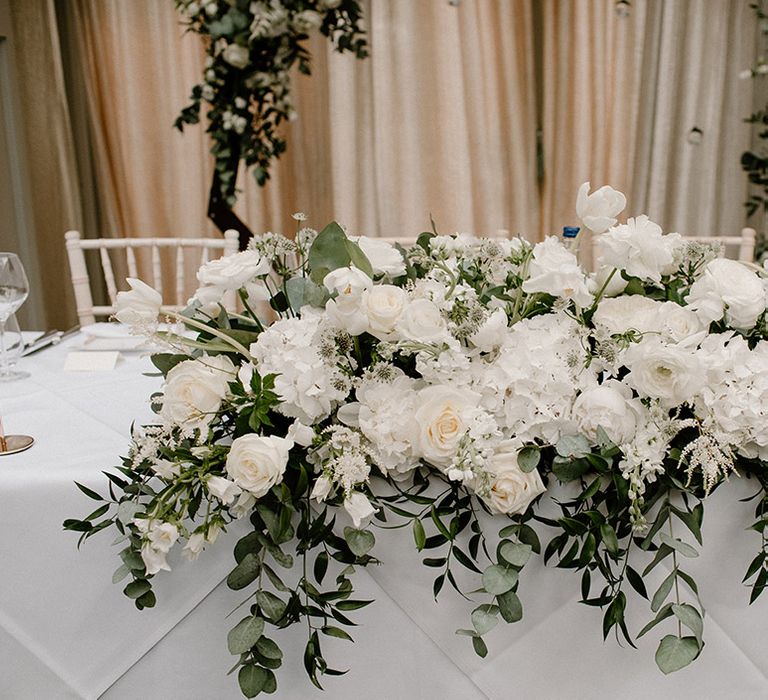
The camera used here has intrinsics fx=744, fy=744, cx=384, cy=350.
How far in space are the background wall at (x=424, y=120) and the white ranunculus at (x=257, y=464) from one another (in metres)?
2.28

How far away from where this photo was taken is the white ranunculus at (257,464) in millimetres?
713

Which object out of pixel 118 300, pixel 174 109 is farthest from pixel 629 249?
pixel 174 109

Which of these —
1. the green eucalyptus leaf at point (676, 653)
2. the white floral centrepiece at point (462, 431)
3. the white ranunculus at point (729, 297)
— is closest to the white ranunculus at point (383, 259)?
the white floral centrepiece at point (462, 431)

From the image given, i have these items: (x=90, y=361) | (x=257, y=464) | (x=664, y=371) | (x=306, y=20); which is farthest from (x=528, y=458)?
(x=306, y=20)

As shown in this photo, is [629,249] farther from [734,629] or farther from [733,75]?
[733,75]

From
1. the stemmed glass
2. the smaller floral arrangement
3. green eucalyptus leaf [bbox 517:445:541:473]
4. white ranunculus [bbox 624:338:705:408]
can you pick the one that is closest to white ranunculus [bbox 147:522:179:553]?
green eucalyptus leaf [bbox 517:445:541:473]

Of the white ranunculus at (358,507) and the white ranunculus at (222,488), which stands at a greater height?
the white ranunculus at (222,488)

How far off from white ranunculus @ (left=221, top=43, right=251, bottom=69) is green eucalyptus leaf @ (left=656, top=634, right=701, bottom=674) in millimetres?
2258

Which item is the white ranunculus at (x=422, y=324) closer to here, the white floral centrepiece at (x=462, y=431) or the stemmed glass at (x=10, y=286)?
the white floral centrepiece at (x=462, y=431)

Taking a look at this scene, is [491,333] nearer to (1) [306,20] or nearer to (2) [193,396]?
(2) [193,396]

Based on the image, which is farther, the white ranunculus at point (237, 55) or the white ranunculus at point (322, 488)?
the white ranunculus at point (237, 55)

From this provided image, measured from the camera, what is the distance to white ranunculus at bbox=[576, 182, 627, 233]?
2.57 feet

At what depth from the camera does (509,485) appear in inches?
29.3

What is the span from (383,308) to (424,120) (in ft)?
7.60
